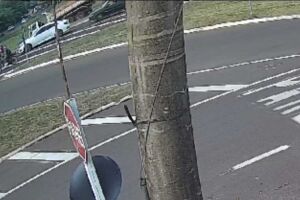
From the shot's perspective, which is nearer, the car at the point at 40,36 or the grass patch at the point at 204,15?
the grass patch at the point at 204,15

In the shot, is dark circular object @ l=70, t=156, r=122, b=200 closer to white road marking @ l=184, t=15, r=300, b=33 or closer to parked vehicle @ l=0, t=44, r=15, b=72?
white road marking @ l=184, t=15, r=300, b=33

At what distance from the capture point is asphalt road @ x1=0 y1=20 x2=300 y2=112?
1889 cm

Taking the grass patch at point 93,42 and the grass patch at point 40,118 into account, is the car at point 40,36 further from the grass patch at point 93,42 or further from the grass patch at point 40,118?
the grass patch at point 40,118

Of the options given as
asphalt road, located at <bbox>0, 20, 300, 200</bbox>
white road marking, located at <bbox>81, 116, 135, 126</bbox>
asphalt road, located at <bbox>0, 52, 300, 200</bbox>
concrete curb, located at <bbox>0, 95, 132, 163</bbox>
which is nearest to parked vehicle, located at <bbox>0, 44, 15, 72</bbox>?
asphalt road, located at <bbox>0, 20, 300, 200</bbox>

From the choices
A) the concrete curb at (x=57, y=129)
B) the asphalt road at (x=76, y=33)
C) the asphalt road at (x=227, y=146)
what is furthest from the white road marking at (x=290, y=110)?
the asphalt road at (x=76, y=33)

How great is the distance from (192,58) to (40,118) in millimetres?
6115

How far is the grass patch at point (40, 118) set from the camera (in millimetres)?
14938

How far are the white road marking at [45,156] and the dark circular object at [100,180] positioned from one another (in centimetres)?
867

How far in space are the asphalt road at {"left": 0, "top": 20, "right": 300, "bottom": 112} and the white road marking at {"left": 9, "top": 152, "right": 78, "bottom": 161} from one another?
→ 6448 mm

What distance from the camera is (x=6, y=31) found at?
1838 inches

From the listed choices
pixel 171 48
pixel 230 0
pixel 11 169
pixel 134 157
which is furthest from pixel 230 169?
pixel 230 0

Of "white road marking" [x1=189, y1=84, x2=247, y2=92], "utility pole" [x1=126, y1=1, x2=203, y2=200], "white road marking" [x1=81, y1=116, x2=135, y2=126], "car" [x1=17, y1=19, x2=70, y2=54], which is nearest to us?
"utility pole" [x1=126, y1=1, x2=203, y2=200]

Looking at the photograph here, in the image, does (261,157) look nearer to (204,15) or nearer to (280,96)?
(280,96)

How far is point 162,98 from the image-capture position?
2973 millimetres
